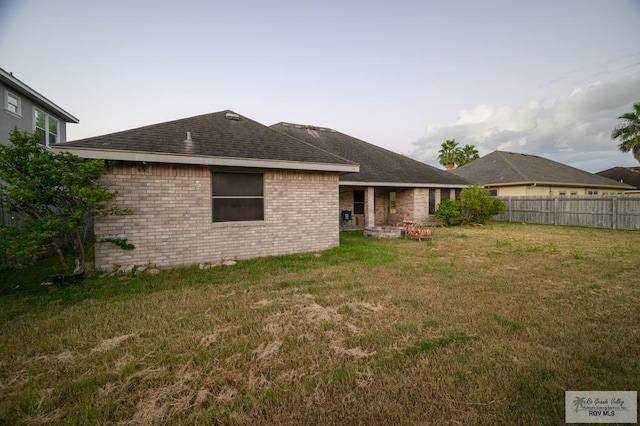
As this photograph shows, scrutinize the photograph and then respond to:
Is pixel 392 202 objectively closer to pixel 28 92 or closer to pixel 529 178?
pixel 529 178

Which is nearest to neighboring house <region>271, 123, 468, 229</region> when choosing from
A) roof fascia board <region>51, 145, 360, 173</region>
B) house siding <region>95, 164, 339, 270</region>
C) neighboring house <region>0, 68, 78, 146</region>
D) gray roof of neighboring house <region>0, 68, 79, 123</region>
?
house siding <region>95, 164, 339, 270</region>

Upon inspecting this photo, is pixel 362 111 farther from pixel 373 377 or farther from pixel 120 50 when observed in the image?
pixel 373 377

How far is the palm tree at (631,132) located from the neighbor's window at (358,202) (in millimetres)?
24761

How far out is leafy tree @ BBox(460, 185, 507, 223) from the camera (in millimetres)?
15969

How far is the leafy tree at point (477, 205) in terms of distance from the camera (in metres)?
16.0

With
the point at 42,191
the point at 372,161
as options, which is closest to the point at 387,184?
the point at 372,161

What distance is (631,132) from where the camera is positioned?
21.0m

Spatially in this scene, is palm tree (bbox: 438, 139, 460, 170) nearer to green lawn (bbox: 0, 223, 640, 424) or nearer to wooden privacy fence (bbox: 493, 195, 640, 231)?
wooden privacy fence (bbox: 493, 195, 640, 231)

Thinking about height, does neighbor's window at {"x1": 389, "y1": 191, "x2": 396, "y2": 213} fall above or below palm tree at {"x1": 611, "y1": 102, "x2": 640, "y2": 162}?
below

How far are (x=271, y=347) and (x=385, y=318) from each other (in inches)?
70.9

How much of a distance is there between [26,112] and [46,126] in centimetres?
165

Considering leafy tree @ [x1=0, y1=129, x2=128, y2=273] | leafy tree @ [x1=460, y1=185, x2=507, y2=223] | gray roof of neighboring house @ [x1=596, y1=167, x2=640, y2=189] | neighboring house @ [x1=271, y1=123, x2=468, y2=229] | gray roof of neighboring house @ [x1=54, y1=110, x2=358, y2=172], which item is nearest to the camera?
leafy tree @ [x1=0, y1=129, x2=128, y2=273]

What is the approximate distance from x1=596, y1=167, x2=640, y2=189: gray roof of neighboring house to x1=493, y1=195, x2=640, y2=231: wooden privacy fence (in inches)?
1052

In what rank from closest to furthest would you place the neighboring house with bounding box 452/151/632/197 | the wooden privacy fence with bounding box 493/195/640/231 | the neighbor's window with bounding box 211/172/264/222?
the neighbor's window with bounding box 211/172/264/222, the wooden privacy fence with bounding box 493/195/640/231, the neighboring house with bounding box 452/151/632/197
